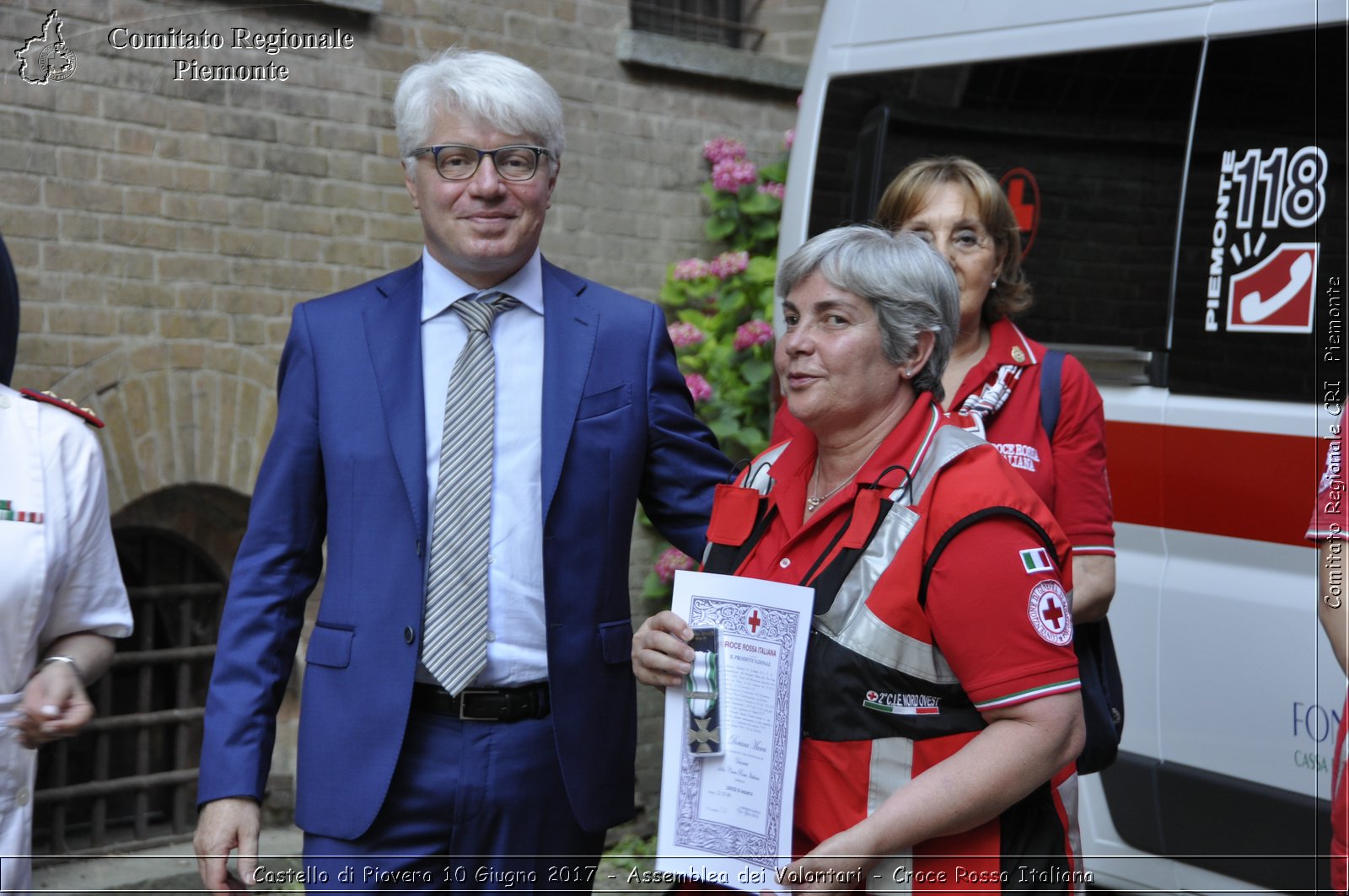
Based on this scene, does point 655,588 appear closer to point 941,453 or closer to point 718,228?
point 718,228

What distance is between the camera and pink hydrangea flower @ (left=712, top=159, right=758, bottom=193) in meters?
6.46

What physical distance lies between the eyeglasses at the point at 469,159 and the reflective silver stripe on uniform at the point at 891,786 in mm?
1225

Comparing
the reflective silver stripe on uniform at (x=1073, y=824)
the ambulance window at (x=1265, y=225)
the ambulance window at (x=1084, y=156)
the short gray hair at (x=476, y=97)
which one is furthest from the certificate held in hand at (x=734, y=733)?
the ambulance window at (x=1084, y=156)

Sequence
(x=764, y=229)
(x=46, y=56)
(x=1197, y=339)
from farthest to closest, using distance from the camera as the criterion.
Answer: (x=764, y=229), (x=46, y=56), (x=1197, y=339)

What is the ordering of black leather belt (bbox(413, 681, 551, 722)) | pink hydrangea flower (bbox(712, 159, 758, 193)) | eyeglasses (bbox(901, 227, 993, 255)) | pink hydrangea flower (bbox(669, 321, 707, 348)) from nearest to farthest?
black leather belt (bbox(413, 681, 551, 722)) < eyeglasses (bbox(901, 227, 993, 255)) < pink hydrangea flower (bbox(669, 321, 707, 348)) < pink hydrangea flower (bbox(712, 159, 758, 193))

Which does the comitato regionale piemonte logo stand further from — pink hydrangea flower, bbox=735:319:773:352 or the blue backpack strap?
the blue backpack strap

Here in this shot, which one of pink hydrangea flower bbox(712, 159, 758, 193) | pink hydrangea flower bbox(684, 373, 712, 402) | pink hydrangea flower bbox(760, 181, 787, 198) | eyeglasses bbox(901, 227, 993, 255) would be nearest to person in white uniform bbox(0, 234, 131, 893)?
eyeglasses bbox(901, 227, 993, 255)

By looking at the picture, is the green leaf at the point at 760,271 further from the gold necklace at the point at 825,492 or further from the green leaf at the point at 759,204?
the gold necklace at the point at 825,492

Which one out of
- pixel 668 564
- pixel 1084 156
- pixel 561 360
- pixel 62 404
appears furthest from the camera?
pixel 668 564

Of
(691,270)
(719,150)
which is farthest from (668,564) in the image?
(719,150)

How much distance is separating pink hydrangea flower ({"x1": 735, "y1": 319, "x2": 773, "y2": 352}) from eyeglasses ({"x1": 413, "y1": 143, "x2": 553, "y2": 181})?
374 cm

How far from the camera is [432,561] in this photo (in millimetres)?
2457

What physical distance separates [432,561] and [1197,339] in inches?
88.0

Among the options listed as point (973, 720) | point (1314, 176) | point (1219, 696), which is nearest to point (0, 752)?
point (973, 720)
